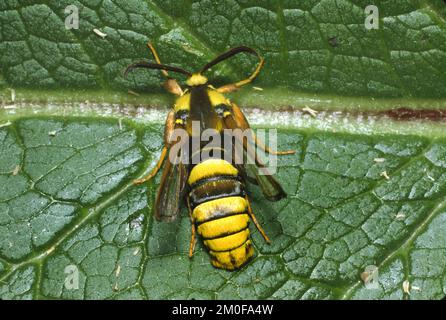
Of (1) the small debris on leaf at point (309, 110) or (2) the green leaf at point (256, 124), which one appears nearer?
(2) the green leaf at point (256, 124)

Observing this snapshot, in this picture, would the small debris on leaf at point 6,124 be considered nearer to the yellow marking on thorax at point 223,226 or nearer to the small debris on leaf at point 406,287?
the yellow marking on thorax at point 223,226

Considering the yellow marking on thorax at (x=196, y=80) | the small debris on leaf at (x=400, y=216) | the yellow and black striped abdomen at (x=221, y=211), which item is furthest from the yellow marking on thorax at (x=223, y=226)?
the small debris on leaf at (x=400, y=216)

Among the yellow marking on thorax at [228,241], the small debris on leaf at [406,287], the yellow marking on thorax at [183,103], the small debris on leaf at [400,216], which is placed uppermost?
the yellow marking on thorax at [183,103]

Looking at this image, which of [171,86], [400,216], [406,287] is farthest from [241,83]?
[406,287]

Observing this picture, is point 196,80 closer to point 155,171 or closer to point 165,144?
point 165,144

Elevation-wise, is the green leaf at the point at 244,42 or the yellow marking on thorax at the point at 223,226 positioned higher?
the green leaf at the point at 244,42

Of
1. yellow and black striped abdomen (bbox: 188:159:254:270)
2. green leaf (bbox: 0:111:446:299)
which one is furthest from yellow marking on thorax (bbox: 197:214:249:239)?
green leaf (bbox: 0:111:446:299)

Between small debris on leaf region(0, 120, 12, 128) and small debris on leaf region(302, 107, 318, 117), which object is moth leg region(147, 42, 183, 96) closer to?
small debris on leaf region(302, 107, 318, 117)
